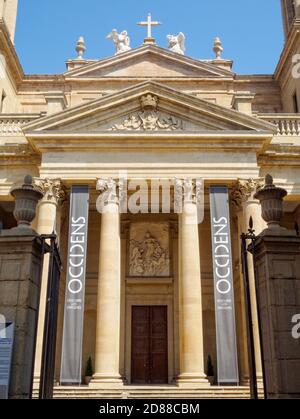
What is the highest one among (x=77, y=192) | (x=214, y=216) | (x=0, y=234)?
(x=77, y=192)

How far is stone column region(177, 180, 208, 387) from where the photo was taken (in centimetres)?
1756

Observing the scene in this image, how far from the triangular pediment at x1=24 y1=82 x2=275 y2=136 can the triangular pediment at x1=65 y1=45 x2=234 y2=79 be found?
8.15 meters

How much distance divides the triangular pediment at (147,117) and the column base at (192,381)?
376 inches

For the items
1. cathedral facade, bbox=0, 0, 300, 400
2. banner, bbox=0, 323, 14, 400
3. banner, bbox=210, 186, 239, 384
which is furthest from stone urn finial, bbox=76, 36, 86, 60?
banner, bbox=0, 323, 14, 400

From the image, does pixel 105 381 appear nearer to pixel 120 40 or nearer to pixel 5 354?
pixel 5 354

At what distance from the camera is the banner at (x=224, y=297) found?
17.0 meters

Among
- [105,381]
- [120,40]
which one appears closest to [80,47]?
[120,40]

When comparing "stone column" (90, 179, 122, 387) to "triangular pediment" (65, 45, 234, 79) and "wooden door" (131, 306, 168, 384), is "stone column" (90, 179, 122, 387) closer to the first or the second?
"wooden door" (131, 306, 168, 384)

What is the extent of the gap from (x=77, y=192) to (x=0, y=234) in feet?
38.0

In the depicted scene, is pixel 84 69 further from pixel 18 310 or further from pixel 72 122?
pixel 18 310

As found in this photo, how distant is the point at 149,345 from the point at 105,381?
19.8 feet

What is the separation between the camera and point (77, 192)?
19891 millimetres

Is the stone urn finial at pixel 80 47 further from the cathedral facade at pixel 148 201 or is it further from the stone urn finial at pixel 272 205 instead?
the stone urn finial at pixel 272 205
